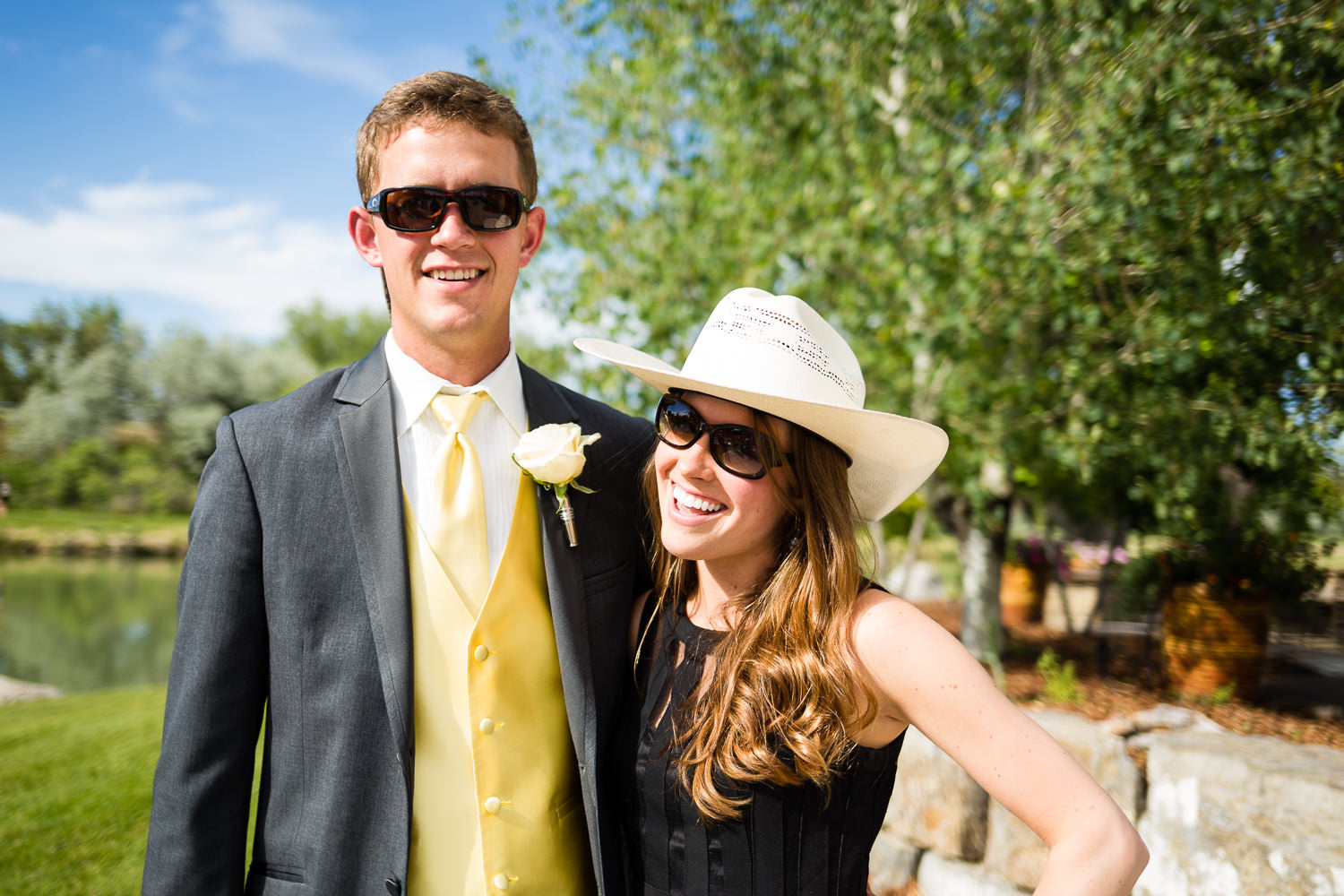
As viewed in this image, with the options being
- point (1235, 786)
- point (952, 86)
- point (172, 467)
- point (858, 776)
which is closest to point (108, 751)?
point (858, 776)

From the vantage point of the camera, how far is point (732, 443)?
1931mm

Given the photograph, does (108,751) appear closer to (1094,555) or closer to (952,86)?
(952,86)

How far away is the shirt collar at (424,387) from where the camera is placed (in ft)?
6.29

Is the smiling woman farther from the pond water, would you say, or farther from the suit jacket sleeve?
the pond water

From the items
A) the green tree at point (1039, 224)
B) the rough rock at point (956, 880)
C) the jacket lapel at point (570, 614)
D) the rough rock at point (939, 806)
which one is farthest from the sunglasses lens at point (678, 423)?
the green tree at point (1039, 224)

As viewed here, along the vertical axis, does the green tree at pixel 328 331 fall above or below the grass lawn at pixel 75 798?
above

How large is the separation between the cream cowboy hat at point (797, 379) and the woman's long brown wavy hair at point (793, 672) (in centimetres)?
9

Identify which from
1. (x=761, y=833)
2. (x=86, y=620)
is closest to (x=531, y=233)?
(x=761, y=833)

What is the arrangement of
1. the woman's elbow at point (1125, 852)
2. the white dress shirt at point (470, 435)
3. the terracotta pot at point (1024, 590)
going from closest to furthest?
the woman's elbow at point (1125, 852), the white dress shirt at point (470, 435), the terracotta pot at point (1024, 590)

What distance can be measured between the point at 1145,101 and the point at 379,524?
5.32 m

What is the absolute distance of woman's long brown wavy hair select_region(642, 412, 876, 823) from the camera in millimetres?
1795

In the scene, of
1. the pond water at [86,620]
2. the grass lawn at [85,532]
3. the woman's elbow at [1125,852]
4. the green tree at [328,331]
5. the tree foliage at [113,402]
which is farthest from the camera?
the green tree at [328,331]

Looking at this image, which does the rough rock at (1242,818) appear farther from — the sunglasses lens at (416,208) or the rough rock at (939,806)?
the sunglasses lens at (416,208)

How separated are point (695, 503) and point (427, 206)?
91 cm
